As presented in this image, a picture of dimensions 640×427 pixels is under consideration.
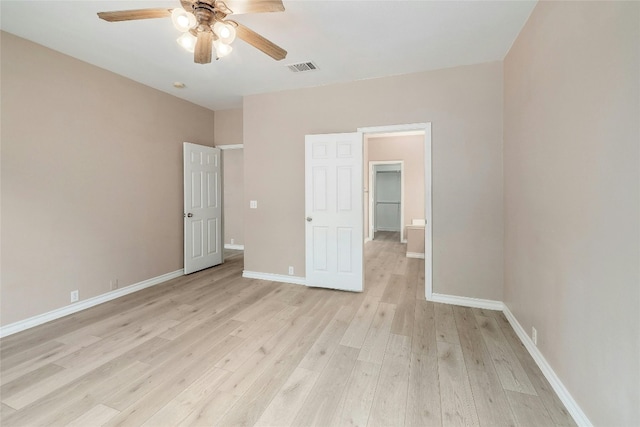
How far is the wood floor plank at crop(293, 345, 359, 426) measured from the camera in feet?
5.27

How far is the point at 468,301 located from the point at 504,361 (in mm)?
1168

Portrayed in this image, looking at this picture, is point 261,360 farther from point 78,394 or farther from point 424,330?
Result: point 424,330

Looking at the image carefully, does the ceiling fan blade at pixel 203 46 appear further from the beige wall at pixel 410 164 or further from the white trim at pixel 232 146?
the beige wall at pixel 410 164

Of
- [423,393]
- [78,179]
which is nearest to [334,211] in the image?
[423,393]

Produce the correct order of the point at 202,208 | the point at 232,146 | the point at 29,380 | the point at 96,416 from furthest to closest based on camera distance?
the point at 232,146 < the point at 202,208 < the point at 29,380 < the point at 96,416

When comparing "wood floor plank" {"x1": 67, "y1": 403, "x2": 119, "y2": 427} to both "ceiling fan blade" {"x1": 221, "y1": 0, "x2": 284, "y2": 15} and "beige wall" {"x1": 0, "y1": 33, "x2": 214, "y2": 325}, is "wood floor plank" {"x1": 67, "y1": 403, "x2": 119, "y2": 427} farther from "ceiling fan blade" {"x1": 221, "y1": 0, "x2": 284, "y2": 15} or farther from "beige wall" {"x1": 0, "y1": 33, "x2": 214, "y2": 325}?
"ceiling fan blade" {"x1": 221, "y1": 0, "x2": 284, "y2": 15}

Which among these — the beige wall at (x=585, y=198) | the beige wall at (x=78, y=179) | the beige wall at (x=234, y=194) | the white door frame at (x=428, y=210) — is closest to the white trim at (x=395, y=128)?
the white door frame at (x=428, y=210)

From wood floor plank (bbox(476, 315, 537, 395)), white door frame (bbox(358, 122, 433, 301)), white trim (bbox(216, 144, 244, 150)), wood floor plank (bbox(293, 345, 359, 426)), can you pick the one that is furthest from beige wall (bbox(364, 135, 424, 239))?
wood floor plank (bbox(293, 345, 359, 426))

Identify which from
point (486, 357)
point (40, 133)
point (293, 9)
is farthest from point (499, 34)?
point (40, 133)

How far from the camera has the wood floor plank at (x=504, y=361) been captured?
1.86 m

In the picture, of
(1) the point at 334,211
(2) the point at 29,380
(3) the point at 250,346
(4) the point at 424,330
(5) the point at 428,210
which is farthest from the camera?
(1) the point at 334,211

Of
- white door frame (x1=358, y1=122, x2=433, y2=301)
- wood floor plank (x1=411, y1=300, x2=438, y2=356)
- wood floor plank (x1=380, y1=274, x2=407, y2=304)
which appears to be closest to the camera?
wood floor plank (x1=411, y1=300, x2=438, y2=356)

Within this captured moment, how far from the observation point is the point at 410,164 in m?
7.22

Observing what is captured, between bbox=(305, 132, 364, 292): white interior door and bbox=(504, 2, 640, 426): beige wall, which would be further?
bbox=(305, 132, 364, 292): white interior door
